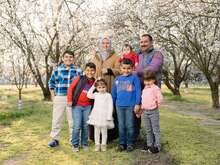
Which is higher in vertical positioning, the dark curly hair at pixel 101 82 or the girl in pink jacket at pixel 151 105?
the dark curly hair at pixel 101 82

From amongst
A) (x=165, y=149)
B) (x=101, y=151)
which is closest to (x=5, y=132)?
(x=101, y=151)

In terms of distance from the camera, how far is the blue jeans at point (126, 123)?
7.46 meters

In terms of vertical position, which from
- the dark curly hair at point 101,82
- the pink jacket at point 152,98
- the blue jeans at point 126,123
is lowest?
the blue jeans at point 126,123

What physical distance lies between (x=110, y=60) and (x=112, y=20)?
42.5 ft

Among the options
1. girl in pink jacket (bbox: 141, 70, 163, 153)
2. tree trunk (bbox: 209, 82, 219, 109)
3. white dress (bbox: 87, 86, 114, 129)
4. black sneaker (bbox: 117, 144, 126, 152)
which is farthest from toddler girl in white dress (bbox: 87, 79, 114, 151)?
tree trunk (bbox: 209, 82, 219, 109)

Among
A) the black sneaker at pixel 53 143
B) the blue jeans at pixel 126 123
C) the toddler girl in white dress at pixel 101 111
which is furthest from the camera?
the black sneaker at pixel 53 143

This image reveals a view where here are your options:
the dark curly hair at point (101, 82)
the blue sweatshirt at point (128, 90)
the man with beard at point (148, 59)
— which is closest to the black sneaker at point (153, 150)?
the blue sweatshirt at point (128, 90)

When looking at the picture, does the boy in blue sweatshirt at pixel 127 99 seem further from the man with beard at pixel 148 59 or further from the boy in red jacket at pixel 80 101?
the boy in red jacket at pixel 80 101

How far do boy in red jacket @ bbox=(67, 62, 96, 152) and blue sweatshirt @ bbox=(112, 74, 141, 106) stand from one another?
0.60 meters

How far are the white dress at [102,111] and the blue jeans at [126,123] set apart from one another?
0.56ft

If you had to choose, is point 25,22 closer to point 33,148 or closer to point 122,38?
point 122,38

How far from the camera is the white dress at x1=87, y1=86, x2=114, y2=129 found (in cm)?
755

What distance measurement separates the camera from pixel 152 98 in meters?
7.22

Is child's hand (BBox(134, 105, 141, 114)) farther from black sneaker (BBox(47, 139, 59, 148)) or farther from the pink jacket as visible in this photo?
black sneaker (BBox(47, 139, 59, 148))
